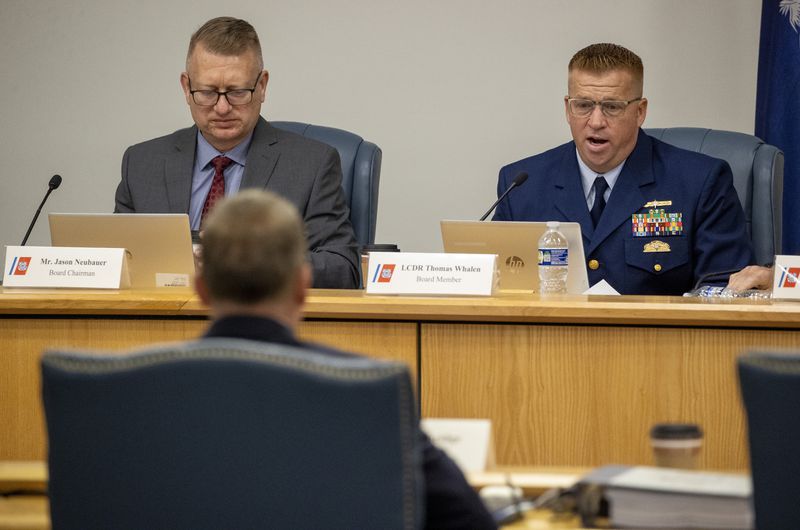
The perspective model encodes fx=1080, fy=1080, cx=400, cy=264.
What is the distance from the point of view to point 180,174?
342cm

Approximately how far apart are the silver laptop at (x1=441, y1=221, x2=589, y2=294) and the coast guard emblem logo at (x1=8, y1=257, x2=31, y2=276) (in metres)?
1.07

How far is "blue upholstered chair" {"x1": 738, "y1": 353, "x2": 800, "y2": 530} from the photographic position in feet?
4.16

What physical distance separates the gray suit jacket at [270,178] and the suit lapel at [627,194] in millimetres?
780

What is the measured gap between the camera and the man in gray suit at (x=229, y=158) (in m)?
3.35

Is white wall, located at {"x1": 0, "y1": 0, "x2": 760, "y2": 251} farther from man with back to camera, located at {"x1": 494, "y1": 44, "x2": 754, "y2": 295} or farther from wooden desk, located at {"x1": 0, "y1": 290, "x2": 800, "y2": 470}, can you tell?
wooden desk, located at {"x1": 0, "y1": 290, "x2": 800, "y2": 470}

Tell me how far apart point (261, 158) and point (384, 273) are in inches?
39.1

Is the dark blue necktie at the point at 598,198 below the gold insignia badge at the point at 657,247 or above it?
above

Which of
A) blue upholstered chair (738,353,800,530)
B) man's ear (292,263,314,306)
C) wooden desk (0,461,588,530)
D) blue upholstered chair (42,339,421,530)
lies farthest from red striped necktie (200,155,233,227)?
blue upholstered chair (738,353,800,530)

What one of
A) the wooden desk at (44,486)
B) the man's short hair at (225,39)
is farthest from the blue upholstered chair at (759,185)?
the wooden desk at (44,486)

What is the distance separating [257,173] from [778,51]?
1.95m

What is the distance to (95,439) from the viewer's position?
1.24m

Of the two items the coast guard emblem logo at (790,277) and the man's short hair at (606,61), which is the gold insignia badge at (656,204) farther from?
the coast guard emblem logo at (790,277)

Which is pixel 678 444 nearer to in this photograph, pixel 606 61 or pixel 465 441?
pixel 465 441

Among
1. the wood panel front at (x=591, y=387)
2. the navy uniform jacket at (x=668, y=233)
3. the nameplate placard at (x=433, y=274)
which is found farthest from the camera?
the navy uniform jacket at (x=668, y=233)
